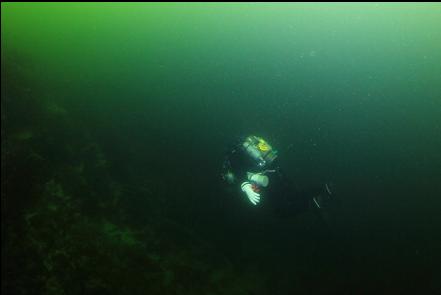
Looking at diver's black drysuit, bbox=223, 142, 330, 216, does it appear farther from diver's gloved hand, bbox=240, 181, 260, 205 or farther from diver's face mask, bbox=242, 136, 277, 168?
diver's face mask, bbox=242, 136, 277, 168

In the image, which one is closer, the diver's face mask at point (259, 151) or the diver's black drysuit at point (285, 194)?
the diver's face mask at point (259, 151)

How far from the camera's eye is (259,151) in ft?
14.1

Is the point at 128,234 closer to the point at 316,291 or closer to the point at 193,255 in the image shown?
the point at 193,255

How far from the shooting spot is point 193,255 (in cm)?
557

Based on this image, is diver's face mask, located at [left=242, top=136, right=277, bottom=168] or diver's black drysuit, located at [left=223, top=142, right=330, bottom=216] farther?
diver's black drysuit, located at [left=223, top=142, right=330, bottom=216]

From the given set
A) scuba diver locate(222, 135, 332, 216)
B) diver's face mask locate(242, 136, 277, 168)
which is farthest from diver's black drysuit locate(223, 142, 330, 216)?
diver's face mask locate(242, 136, 277, 168)

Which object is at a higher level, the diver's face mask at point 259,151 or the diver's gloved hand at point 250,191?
the diver's face mask at point 259,151

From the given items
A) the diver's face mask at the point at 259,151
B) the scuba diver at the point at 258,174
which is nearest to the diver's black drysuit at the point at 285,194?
the scuba diver at the point at 258,174

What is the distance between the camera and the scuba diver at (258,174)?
169 inches

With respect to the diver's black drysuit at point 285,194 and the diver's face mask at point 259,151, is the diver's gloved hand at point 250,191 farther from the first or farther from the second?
the diver's face mask at point 259,151

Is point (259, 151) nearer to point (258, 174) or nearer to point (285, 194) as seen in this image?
point (258, 174)

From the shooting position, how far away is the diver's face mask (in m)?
4.28

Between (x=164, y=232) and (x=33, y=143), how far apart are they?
11.8 feet

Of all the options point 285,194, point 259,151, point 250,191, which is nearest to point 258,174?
point 250,191
